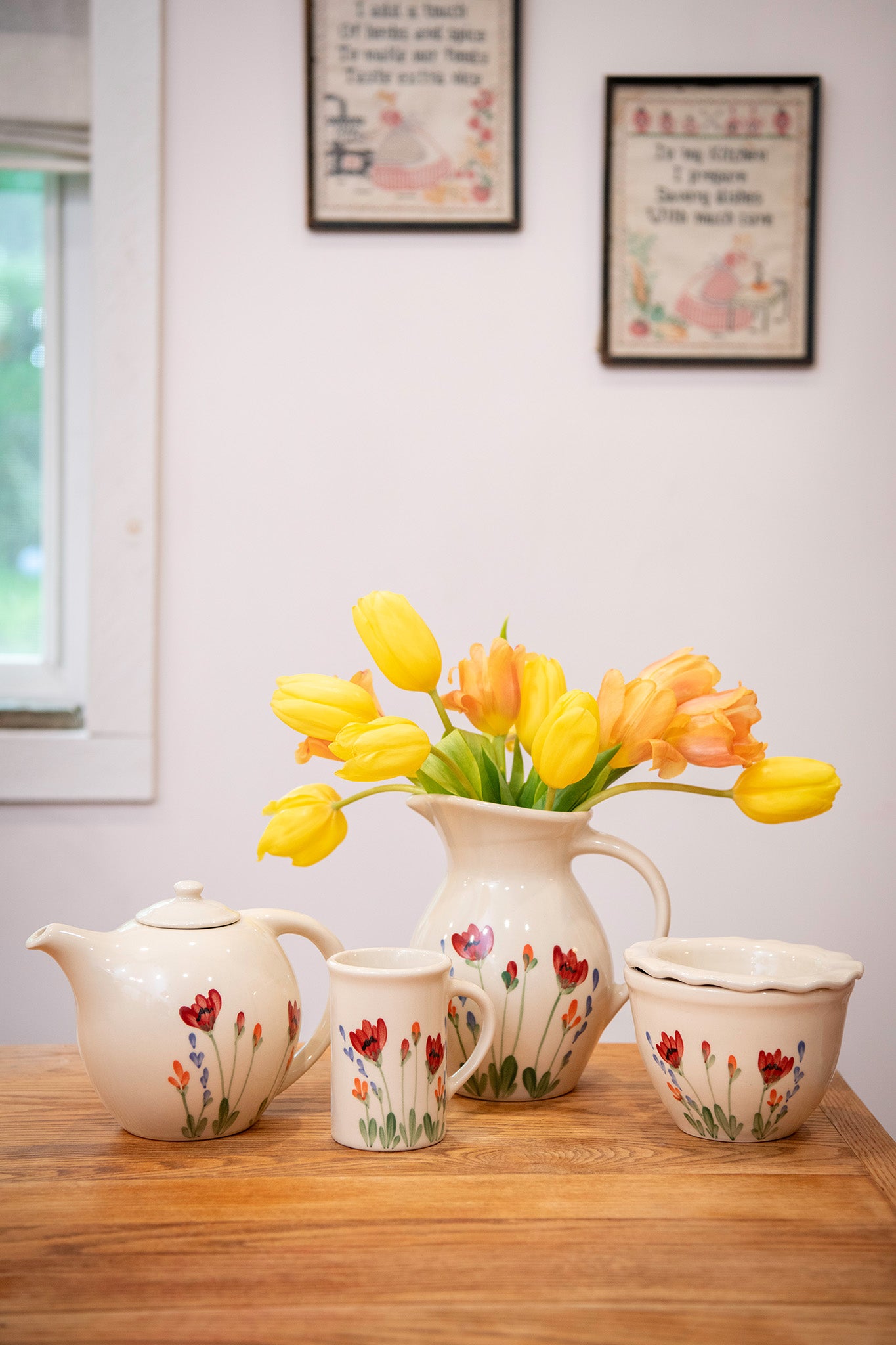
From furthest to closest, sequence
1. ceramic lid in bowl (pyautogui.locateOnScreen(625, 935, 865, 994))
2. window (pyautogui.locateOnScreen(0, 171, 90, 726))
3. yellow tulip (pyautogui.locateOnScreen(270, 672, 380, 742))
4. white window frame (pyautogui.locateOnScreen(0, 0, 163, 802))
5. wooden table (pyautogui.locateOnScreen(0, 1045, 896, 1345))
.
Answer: window (pyautogui.locateOnScreen(0, 171, 90, 726)) < white window frame (pyautogui.locateOnScreen(0, 0, 163, 802)) < yellow tulip (pyautogui.locateOnScreen(270, 672, 380, 742)) < ceramic lid in bowl (pyautogui.locateOnScreen(625, 935, 865, 994)) < wooden table (pyautogui.locateOnScreen(0, 1045, 896, 1345))


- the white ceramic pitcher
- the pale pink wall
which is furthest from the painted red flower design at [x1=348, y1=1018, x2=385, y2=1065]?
the pale pink wall

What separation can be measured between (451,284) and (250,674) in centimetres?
65

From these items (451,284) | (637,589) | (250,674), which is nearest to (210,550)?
(250,674)

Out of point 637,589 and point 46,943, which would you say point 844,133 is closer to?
point 637,589

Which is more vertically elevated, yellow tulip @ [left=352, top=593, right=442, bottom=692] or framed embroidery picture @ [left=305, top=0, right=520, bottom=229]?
framed embroidery picture @ [left=305, top=0, right=520, bottom=229]

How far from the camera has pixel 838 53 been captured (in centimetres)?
151

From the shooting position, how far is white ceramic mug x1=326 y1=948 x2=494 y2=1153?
640 millimetres

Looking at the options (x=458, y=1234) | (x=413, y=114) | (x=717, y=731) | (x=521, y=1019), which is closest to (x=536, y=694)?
(x=717, y=731)

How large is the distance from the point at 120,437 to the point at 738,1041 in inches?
48.2

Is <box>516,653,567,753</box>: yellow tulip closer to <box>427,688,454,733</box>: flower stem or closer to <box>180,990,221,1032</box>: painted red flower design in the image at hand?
<box>427,688,454,733</box>: flower stem

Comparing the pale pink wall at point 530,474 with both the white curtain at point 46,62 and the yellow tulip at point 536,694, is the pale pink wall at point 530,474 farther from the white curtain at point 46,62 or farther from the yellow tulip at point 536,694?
the yellow tulip at point 536,694

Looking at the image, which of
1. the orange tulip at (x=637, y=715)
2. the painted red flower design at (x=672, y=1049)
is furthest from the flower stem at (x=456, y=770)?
the painted red flower design at (x=672, y=1049)

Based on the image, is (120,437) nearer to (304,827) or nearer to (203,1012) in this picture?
(304,827)

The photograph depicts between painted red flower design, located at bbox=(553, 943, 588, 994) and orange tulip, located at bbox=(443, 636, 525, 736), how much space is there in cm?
16
